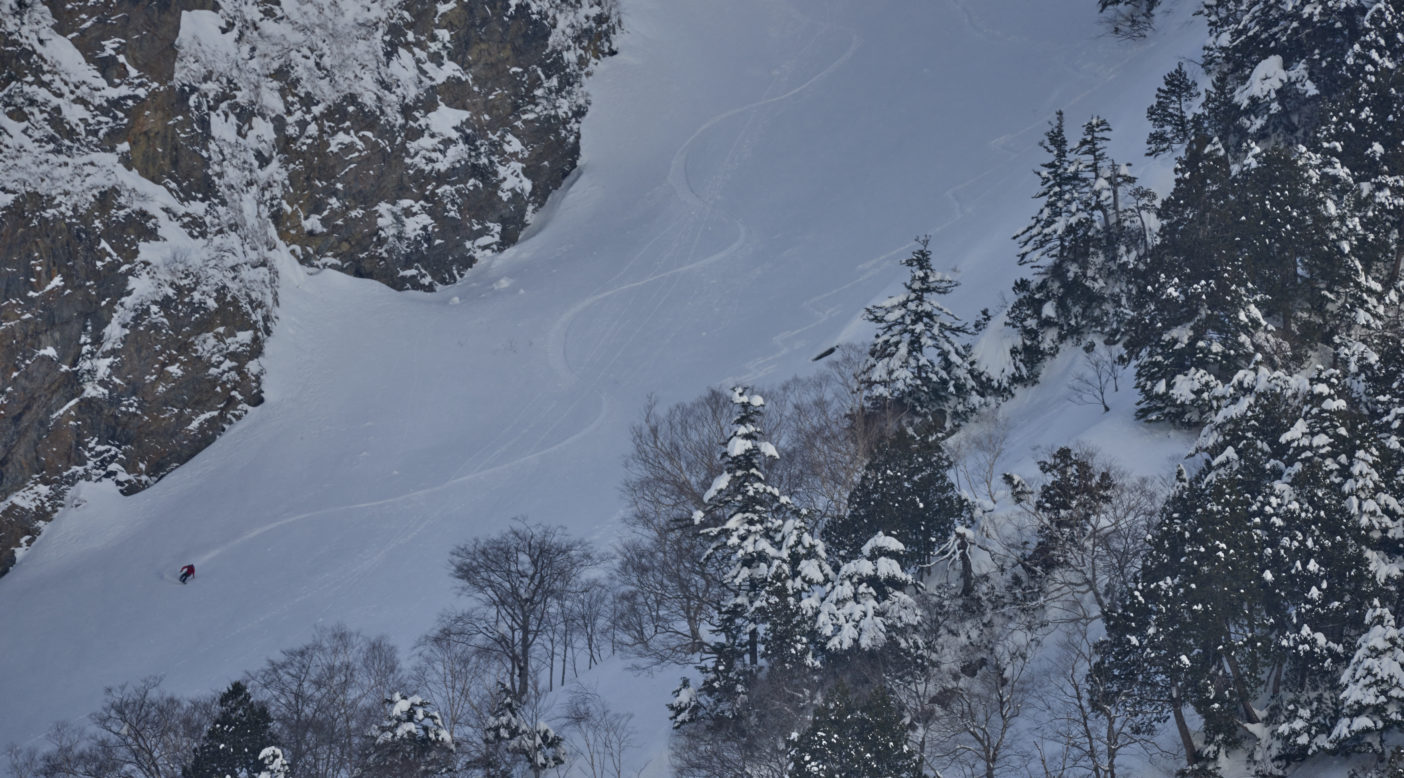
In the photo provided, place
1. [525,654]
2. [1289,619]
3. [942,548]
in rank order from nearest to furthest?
[1289,619], [942,548], [525,654]

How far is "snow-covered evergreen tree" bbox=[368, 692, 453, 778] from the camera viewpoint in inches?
1162

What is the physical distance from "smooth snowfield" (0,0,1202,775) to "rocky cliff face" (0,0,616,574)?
2.12 meters

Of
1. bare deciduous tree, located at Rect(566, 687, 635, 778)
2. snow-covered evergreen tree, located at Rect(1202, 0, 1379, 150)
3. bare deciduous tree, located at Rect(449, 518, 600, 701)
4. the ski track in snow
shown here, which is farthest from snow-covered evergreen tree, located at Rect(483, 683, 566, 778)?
snow-covered evergreen tree, located at Rect(1202, 0, 1379, 150)

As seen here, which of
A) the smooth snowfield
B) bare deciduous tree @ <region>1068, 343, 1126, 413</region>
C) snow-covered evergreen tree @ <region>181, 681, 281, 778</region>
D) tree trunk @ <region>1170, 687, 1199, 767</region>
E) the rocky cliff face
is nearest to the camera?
tree trunk @ <region>1170, 687, 1199, 767</region>

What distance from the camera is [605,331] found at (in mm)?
59781

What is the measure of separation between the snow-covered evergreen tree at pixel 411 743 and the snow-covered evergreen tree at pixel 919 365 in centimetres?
1688

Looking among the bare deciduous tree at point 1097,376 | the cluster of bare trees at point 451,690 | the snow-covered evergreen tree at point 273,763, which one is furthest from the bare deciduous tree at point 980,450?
the snow-covered evergreen tree at point 273,763

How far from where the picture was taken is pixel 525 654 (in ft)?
116

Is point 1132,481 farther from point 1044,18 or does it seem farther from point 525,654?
point 1044,18

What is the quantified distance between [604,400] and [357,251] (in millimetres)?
20758

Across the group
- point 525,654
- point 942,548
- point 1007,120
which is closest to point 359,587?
point 525,654

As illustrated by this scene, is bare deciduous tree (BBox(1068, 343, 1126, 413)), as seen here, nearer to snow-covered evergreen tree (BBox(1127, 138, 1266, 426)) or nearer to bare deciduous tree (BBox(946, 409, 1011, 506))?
snow-covered evergreen tree (BBox(1127, 138, 1266, 426))

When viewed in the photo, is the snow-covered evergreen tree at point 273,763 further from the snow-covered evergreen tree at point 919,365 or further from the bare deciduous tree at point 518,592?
the snow-covered evergreen tree at point 919,365

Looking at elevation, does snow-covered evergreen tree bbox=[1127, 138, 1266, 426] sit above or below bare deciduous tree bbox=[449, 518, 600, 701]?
above
